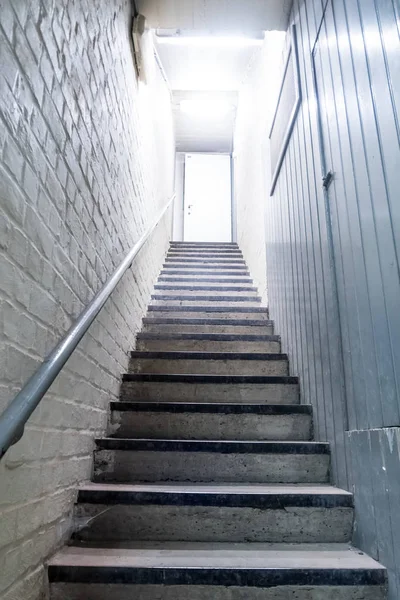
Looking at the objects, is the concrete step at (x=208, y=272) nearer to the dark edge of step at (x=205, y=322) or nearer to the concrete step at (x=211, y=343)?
the dark edge of step at (x=205, y=322)

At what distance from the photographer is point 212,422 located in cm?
211

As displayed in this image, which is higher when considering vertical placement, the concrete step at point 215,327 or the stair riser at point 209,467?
the concrete step at point 215,327

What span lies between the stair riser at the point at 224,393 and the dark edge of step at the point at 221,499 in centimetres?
80

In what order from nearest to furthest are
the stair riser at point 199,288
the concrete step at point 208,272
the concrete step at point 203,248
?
the stair riser at point 199,288 < the concrete step at point 208,272 < the concrete step at point 203,248

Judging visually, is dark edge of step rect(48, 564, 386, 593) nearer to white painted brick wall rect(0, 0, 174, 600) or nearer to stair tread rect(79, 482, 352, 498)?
white painted brick wall rect(0, 0, 174, 600)

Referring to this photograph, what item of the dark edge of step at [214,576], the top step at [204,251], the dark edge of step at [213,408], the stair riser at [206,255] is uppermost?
→ the top step at [204,251]

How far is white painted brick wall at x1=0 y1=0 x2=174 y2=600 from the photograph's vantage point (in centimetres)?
106

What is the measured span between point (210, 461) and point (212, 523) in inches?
12.7

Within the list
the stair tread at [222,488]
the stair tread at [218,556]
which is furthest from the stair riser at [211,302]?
the stair tread at [218,556]

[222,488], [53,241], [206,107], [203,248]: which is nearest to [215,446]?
[222,488]

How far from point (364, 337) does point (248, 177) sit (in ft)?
14.2

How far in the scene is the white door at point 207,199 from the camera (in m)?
8.02

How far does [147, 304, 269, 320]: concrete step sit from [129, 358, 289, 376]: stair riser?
0.87 m

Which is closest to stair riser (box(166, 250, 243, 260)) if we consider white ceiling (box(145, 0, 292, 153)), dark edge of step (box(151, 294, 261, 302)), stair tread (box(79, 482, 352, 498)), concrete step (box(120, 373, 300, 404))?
dark edge of step (box(151, 294, 261, 302))
